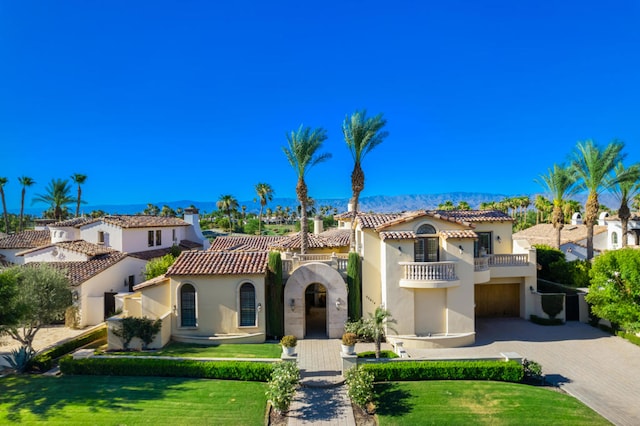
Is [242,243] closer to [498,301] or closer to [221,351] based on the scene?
[221,351]

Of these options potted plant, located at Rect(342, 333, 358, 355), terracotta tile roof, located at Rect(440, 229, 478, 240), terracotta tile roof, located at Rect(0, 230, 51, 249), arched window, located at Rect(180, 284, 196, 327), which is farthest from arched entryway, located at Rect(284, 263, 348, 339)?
terracotta tile roof, located at Rect(0, 230, 51, 249)

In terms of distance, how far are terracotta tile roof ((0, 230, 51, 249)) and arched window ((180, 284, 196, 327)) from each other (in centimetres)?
2472

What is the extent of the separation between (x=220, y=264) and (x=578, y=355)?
67.5 ft

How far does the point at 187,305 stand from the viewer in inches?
903

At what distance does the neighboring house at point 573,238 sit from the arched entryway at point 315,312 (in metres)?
29.3

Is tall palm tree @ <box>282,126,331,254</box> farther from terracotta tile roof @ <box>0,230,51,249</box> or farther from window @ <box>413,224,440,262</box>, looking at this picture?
terracotta tile roof @ <box>0,230,51,249</box>

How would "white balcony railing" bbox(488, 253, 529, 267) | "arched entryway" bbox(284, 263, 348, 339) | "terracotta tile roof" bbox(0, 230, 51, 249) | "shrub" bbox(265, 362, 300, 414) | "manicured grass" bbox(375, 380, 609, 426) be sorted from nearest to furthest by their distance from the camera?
1. "manicured grass" bbox(375, 380, 609, 426)
2. "shrub" bbox(265, 362, 300, 414)
3. "arched entryway" bbox(284, 263, 348, 339)
4. "white balcony railing" bbox(488, 253, 529, 267)
5. "terracotta tile roof" bbox(0, 230, 51, 249)

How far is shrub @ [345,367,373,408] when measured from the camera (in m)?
15.0

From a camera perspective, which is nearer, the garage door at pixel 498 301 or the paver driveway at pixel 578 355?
the paver driveway at pixel 578 355

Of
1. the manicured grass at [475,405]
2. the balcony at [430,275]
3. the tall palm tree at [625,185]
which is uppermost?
the tall palm tree at [625,185]

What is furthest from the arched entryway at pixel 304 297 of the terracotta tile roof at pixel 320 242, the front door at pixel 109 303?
the front door at pixel 109 303

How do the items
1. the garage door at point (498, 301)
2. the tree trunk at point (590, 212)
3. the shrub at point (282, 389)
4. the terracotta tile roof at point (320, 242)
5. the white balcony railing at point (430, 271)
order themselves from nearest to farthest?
the shrub at point (282, 389)
the white balcony railing at point (430, 271)
the garage door at point (498, 301)
the terracotta tile roof at point (320, 242)
the tree trunk at point (590, 212)

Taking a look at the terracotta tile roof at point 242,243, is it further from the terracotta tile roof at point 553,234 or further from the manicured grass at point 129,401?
the terracotta tile roof at point 553,234

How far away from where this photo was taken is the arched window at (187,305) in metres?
22.9
